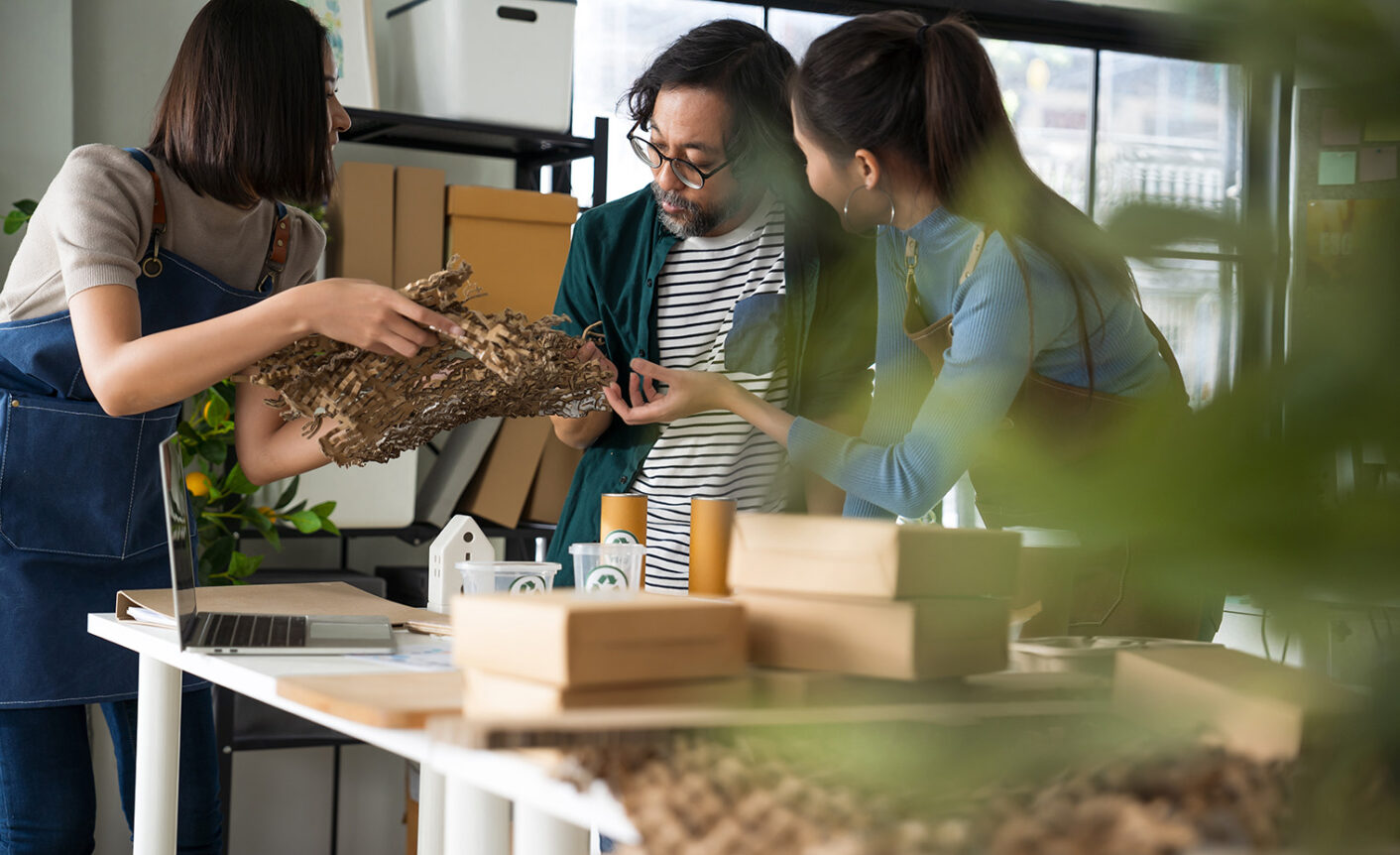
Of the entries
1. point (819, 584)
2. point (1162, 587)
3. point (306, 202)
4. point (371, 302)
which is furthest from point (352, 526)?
point (1162, 587)

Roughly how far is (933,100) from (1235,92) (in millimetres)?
1170

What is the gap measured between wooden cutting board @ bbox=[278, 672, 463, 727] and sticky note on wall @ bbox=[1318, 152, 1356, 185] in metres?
0.63

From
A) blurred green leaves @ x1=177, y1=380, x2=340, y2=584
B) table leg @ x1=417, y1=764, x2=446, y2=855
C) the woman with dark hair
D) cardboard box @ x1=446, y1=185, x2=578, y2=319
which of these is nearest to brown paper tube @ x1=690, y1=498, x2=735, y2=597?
Answer: table leg @ x1=417, y1=764, x2=446, y2=855

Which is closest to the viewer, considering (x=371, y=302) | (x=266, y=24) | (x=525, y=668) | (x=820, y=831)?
(x=820, y=831)

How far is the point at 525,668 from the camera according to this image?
2.26 ft

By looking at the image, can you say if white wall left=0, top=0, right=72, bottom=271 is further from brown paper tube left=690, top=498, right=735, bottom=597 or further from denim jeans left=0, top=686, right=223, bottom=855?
brown paper tube left=690, top=498, right=735, bottom=597

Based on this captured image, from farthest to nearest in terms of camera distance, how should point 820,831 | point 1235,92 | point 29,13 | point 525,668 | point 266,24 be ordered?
point 29,13 → point 266,24 → point 525,668 → point 820,831 → point 1235,92

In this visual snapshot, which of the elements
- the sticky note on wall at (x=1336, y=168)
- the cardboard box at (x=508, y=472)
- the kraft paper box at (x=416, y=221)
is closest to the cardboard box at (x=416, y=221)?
the kraft paper box at (x=416, y=221)

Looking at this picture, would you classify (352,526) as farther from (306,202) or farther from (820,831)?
(820,831)

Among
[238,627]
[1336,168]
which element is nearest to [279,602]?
[238,627]

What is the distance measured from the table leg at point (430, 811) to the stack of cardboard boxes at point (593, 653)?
89cm

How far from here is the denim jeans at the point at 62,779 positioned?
1.51 meters

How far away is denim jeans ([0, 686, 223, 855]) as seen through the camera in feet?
4.94

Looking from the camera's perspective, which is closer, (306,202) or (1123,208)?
(1123,208)
